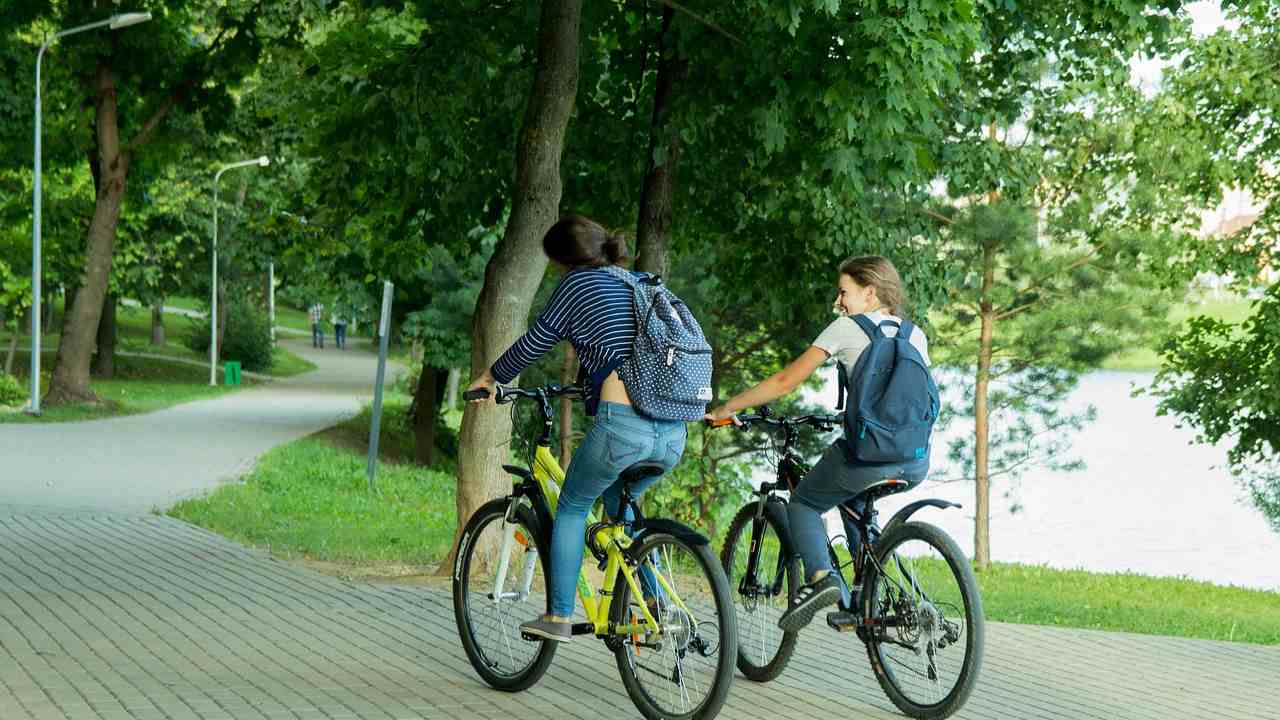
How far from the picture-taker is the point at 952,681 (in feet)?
19.2

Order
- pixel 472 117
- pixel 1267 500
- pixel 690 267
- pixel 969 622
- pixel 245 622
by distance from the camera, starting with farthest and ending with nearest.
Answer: pixel 1267 500 → pixel 690 267 → pixel 472 117 → pixel 245 622 → pixel 969 622

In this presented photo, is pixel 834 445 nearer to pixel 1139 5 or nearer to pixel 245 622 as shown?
pixel 245 622

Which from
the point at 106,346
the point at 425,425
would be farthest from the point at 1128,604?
the point at 106,346

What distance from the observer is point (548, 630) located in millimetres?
6090

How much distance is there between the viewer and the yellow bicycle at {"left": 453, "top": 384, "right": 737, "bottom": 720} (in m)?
→ 5.54

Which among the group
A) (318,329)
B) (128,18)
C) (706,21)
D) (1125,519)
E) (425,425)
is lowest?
(1125,519)

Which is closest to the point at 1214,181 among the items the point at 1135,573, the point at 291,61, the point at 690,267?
the point at 1135,573

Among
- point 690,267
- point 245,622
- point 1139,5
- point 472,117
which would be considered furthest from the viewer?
point 690,267

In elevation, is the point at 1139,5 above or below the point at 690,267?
above

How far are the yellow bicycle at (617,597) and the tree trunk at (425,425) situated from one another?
20939mm

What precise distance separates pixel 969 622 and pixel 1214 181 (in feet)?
65.3

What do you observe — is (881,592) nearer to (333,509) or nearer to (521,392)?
(521,392)

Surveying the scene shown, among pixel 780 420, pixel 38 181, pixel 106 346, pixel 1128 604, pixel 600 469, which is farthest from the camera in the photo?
pixel 106 346

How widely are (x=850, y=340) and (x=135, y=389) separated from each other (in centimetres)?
3444
